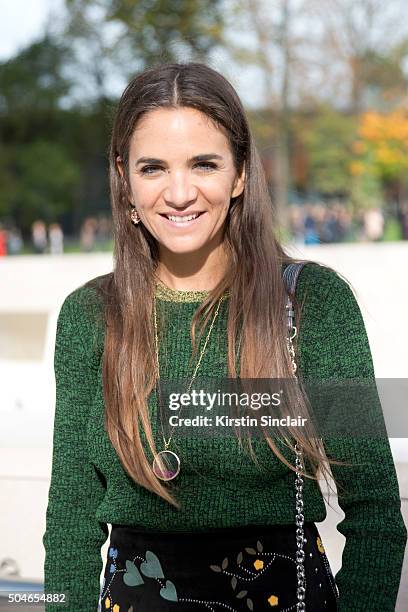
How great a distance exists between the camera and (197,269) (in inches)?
70.6

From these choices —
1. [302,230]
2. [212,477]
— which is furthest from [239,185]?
[302,230]

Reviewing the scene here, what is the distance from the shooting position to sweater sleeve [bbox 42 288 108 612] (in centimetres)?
168

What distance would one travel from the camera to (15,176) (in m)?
35.5

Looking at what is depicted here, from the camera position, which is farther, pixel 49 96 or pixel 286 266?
pixel 49 96

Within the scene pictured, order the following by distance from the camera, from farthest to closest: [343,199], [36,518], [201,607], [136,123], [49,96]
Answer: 1. [343,199]
2. [49,96]
3. [36,518]
4. [136,123]
5. [201,607]

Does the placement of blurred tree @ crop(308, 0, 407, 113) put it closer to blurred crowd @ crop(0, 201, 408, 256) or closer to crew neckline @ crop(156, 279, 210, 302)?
blurred crowd @ crop(0, 201, 408, 256)

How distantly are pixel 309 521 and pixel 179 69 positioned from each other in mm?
861

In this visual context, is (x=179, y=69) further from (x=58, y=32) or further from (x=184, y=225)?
(x=58, y=32)

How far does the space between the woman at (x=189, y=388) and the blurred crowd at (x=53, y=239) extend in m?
28.7

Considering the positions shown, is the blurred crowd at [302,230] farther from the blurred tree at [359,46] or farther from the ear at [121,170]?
the ear at [121,170]

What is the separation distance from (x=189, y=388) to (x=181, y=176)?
0.39 meters

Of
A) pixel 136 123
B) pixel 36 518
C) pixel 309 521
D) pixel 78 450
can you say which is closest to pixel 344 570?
pixel 309 521

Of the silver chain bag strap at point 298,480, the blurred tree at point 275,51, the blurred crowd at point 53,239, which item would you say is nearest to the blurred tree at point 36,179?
the blurred crowd at point 53,239

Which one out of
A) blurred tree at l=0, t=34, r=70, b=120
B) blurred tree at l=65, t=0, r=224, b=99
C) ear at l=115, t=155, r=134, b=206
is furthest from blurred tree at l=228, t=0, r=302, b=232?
ear at l=115, t=155, r=134, b=206
